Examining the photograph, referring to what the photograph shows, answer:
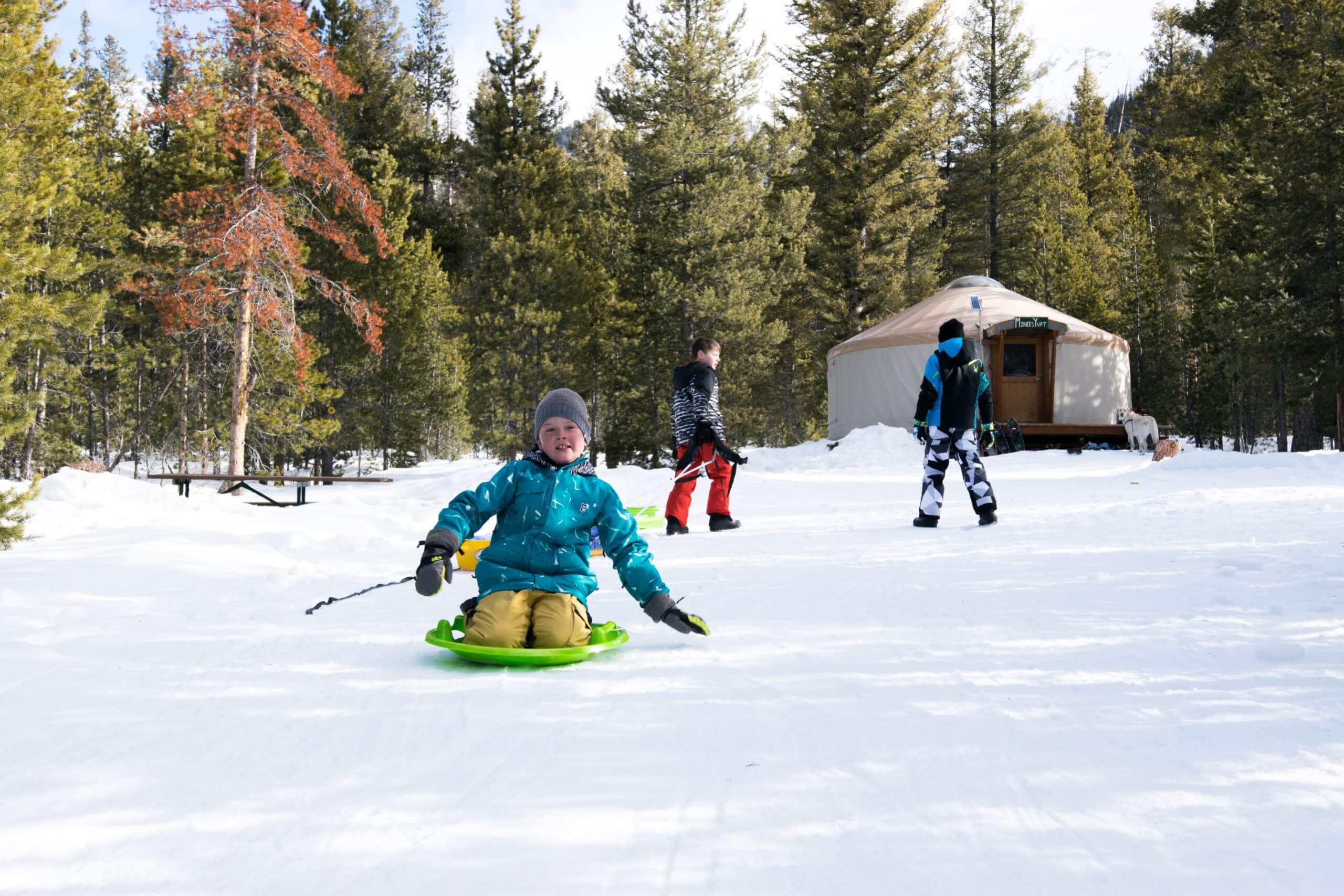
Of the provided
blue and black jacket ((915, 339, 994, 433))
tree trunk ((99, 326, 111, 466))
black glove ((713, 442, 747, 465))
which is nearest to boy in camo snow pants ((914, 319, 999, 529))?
blue and black jacket ((915, 339, 994, 433))

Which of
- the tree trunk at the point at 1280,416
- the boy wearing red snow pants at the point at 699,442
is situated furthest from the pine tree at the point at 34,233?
the tree trunk at the point at 1280,416

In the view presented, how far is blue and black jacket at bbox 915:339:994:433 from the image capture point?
6652 millimetres

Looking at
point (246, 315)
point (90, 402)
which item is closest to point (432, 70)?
point (90, 402)

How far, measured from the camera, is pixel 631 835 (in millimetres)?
1646

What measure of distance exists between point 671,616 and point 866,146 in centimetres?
2305

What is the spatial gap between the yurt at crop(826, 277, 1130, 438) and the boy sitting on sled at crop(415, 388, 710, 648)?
1573cm

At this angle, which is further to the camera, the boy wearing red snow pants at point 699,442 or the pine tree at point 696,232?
the pine tree at point 696,232

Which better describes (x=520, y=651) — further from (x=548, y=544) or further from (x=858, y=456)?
(x=858, y=456)

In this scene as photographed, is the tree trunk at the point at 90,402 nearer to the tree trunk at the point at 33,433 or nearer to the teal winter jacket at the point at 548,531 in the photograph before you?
the tree trunk at the point at 33,433

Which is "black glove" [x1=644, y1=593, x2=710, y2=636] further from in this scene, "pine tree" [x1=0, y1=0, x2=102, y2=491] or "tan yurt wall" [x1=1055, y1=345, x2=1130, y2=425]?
"tan yurt wall" [x1=1055, y1=345, x2=1130, y2=425]

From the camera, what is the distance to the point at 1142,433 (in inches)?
665

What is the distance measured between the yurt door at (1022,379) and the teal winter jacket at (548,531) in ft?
54.4

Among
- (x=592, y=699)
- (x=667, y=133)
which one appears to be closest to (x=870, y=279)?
(x=667, y=133)

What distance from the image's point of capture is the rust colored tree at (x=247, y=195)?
13.1 meters
